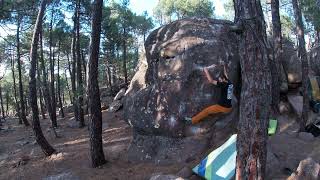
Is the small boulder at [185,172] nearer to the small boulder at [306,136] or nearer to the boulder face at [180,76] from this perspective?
the boulder face at [180,76]

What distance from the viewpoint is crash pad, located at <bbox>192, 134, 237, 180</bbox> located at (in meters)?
8.15

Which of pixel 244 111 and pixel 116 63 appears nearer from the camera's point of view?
pixel 244 111

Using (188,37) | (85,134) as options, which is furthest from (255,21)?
(85,134)

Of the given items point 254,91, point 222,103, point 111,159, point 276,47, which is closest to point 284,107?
point 276,47

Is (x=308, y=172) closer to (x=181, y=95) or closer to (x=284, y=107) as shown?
(x=181, y=95)

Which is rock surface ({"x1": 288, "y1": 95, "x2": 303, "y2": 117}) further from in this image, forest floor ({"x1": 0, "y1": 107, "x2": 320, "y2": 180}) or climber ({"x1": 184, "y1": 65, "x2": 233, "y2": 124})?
climber ({"x1": 184, "y1": 65, "x2": 233, "y2": 124})

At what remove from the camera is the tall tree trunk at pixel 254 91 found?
15.8 feet

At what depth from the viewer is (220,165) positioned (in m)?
8.45

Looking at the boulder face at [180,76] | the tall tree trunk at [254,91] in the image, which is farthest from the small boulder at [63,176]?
the tall tree trunk at [254,91]

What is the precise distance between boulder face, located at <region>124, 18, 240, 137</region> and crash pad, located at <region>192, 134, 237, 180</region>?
2.22 m

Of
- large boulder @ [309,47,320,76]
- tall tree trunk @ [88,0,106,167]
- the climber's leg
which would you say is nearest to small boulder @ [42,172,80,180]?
tall tree trunk @ [88,0,106,167]

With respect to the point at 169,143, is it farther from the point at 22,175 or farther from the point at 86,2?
the point at 86,2

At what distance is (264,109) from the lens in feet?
16.0

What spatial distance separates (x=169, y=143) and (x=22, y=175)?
464cm
